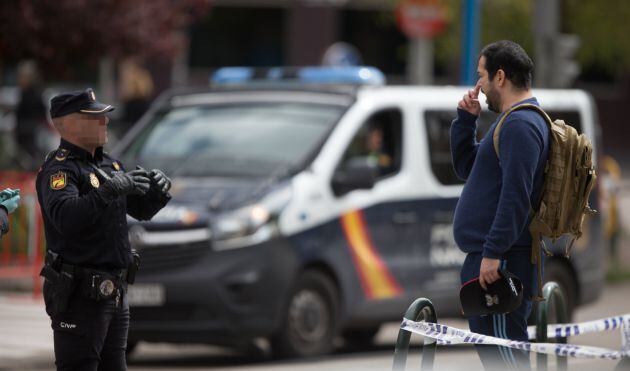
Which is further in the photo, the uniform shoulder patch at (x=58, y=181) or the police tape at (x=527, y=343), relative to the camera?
the uniform shoulder patch at (x=58, y=181)

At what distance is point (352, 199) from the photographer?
11.2 meters

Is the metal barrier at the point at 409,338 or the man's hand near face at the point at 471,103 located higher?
the man's hand near face at the point at 471,103

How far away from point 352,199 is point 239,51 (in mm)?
24617

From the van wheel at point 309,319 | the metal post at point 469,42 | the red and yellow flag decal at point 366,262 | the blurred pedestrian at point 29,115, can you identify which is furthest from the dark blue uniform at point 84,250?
the blurred pedestrian at point 29,115

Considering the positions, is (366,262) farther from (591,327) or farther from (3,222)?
(591,327)

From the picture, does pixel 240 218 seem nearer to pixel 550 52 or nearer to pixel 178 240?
pixel 178 240

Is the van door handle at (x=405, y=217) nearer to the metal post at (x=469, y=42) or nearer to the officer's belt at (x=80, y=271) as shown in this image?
the metal post at (x=469, y=42)

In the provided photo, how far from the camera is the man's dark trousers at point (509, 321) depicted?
639 centimetres

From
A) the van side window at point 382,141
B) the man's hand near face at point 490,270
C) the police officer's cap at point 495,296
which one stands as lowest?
the police officer's cap at point 495,296

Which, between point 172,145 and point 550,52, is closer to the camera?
point 172,145

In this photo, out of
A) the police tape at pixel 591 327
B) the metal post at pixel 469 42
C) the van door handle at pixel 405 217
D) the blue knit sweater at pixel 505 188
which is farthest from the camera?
the metal post at pixel 469 42

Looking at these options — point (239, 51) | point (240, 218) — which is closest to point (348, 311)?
point (240, 218)

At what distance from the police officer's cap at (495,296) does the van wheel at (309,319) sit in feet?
14.6

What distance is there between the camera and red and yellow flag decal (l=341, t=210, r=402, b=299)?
11164 millimetres
